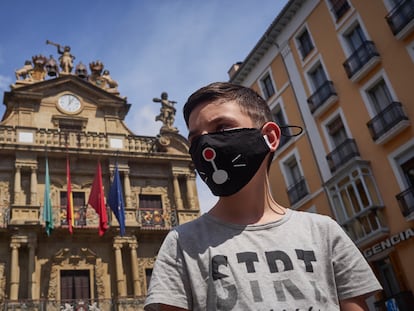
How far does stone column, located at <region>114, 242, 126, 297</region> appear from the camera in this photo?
17.9 metres

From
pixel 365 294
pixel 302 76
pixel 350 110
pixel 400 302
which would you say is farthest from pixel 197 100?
pixel 302 76

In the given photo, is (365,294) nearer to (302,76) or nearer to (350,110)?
(350,110)

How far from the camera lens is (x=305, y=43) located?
20.3 meters

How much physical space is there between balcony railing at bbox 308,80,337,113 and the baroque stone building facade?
7.10m

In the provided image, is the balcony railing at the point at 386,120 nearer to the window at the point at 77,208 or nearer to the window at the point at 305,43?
the window at the point at 305,43

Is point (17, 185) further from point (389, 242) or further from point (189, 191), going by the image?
point (389, 242)

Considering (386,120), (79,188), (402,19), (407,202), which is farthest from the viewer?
(79,188)

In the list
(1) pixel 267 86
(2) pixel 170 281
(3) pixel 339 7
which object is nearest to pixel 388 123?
(3) pixel 339 7

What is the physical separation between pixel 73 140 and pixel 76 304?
7770mm

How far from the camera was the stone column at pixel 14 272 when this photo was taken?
1621 centimetres

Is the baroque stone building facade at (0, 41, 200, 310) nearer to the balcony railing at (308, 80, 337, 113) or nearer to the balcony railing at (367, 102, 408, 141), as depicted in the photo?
the balcony railing at (308, 80, 337, 113)

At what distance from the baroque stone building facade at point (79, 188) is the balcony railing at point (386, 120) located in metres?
9.10

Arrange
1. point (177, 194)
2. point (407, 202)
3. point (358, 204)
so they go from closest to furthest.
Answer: point (407, 202) → point (358, 204) → point (177, 194)

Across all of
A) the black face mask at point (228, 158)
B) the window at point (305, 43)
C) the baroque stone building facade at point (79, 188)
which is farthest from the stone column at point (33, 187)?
the black face mask at point (228, 158)
